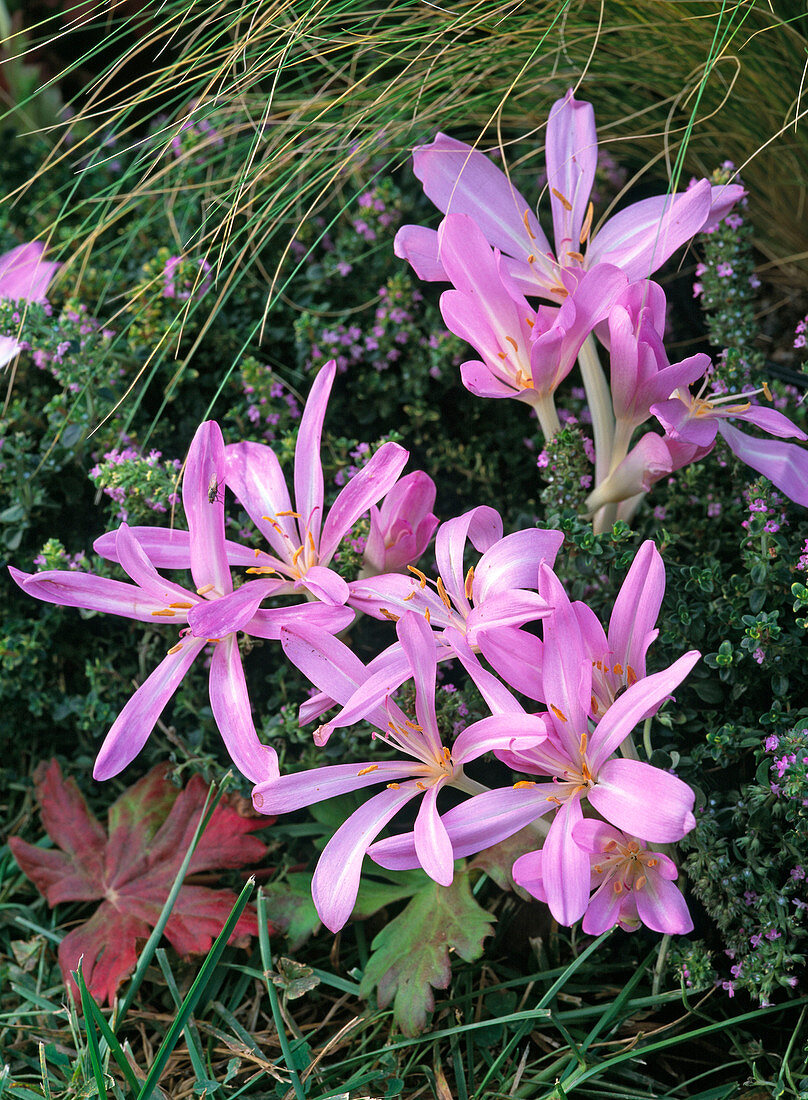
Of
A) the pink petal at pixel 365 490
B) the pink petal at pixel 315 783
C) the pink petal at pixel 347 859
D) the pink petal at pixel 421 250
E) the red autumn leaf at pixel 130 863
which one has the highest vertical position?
the pink petal at pixel 421 250

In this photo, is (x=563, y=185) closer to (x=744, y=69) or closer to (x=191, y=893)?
(x=744, y=69)

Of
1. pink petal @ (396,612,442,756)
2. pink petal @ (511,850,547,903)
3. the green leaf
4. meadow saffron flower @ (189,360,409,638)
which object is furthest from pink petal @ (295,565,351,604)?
the green leaf

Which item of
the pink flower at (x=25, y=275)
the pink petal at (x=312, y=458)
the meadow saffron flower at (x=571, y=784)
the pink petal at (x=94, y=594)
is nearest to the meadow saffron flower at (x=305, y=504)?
the pink petal at (x=312, y=458)

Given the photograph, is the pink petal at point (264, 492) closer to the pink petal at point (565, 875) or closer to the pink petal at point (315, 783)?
the pink petal at point (315, 783)

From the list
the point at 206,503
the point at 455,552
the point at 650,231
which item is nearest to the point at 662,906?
the point at 455,552

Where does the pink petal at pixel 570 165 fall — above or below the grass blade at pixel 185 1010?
above

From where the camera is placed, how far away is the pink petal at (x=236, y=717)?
96 centimetres

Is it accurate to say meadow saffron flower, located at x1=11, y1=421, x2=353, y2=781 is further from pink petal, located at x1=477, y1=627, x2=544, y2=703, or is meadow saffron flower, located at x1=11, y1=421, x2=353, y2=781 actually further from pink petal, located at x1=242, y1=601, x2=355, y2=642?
pink petal, located at x1=477, y1=627, x2=544, y2=703

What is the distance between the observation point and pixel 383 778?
0.97 meters

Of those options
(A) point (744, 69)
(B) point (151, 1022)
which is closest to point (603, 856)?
(B) point (151, 1022)

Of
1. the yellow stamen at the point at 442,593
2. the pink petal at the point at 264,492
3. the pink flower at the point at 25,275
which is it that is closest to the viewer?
the yellow stamen at the point at 442,593

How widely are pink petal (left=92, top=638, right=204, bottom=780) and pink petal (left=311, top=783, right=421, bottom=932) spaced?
9.2 inches

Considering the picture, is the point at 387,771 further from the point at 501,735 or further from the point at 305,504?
the point at 305,504

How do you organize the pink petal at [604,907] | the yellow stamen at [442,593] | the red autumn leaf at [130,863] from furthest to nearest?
the red autumn leaf at [130,863], the yellow stamen at [442,593], the pink petal at [604,907]
